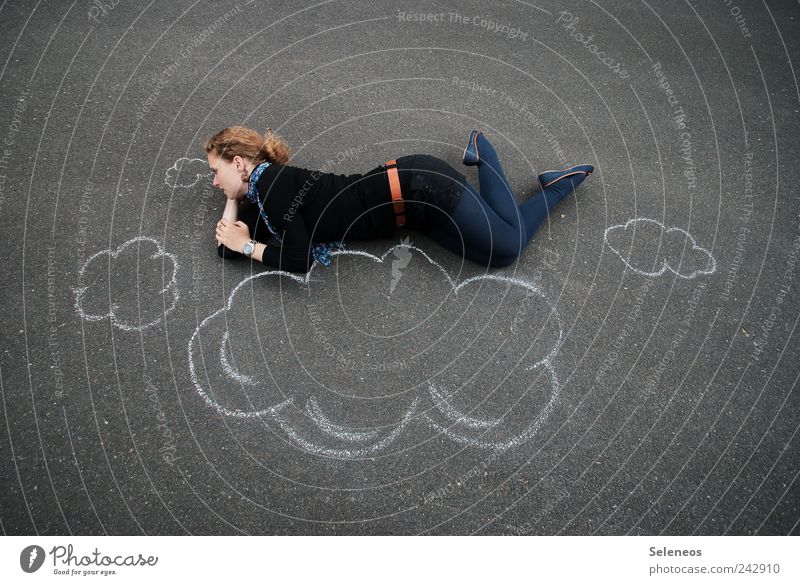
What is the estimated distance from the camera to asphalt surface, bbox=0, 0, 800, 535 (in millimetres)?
2209

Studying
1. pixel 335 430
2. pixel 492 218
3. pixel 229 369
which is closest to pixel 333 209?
pixel 492 218

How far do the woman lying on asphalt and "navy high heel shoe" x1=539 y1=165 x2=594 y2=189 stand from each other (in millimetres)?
289

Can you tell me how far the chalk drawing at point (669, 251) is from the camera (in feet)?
9.02

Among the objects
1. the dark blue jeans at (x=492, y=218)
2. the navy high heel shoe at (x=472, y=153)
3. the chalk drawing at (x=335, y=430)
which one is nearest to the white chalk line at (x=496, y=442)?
the chalk drawing at (x=335, y=430)

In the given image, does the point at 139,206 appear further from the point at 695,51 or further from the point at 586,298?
the point at 695,51

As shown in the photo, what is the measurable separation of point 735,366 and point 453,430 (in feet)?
4.95

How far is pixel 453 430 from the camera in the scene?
233 centimetres

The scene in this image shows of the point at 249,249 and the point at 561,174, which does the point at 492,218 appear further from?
the point at 249,249

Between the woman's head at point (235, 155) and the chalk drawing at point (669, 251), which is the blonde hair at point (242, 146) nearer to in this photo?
the woman's head at point (235, 155)

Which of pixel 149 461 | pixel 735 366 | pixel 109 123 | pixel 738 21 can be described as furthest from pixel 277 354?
pixel 738 21

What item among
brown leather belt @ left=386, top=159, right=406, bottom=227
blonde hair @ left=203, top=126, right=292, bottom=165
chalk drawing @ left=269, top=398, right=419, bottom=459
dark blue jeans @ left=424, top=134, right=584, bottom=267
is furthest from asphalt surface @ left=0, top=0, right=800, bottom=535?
blonde hair @ left=203, top=126, right=292, bottom=165
